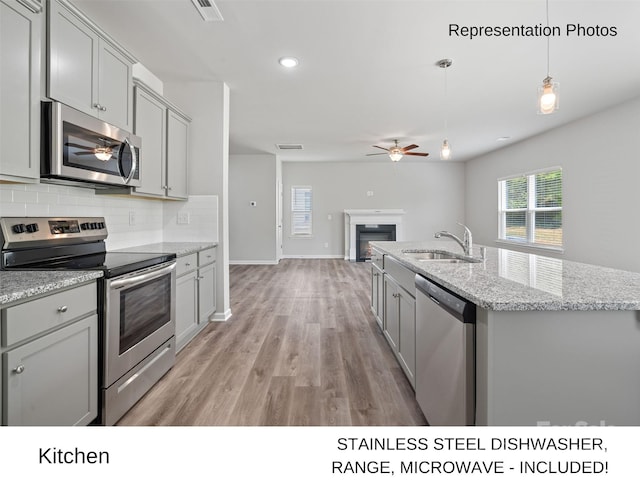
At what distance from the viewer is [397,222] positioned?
863 centimetres

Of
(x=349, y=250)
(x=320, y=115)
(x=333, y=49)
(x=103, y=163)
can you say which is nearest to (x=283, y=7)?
(x=333, y=49)

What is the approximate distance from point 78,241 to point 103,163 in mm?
584

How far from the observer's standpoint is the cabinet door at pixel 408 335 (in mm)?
1953

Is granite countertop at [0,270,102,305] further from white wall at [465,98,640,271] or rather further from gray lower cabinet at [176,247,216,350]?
white wall at [465,98,640,271]

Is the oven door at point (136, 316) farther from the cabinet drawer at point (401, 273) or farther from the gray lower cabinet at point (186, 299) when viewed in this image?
the cabinet drawer at point (401, 273)

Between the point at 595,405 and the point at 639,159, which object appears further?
the point at 639,159

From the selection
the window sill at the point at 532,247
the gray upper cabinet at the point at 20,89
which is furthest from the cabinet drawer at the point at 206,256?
the window sill at the point at 532,247

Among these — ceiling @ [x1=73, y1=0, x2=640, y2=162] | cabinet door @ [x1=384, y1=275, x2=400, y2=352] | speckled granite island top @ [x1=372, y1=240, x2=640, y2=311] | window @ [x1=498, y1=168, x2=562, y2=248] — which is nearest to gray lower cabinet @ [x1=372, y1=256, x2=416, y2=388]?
cabinet door @ [x1=384, y1=275, x2=400, y2=352]

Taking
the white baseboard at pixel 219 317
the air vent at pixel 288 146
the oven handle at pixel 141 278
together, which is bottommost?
the white baseboard at pixel 219 317

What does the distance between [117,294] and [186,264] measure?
1.00m

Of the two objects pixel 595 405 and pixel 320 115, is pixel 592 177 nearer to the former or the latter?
pixel 320 115

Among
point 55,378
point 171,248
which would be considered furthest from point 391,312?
point 55,378

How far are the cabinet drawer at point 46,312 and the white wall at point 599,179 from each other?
5.70 metres
